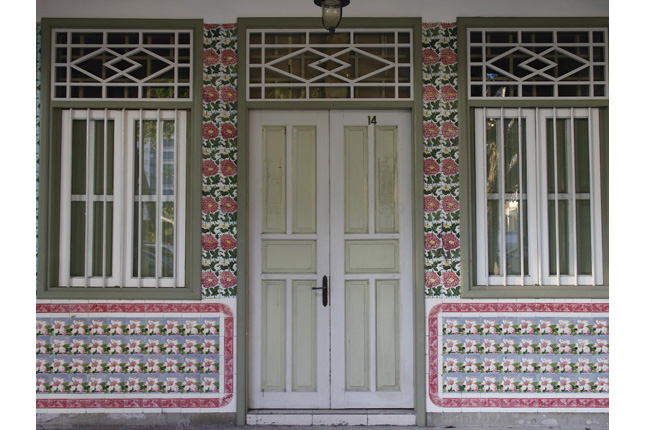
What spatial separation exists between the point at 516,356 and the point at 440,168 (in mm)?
1612

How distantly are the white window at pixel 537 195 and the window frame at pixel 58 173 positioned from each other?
2.28m

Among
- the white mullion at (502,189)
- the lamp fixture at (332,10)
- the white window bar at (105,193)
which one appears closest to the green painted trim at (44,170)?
the white window bar at (105,193)

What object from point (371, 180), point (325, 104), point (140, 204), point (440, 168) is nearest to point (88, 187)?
point (140, 204)

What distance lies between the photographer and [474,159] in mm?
4547

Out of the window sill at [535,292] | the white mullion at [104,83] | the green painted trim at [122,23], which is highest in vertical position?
the green painted trim at [122,23]

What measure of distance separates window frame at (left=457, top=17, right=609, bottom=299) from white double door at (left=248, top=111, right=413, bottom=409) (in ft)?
1.48

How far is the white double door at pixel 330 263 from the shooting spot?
4543 millimetres

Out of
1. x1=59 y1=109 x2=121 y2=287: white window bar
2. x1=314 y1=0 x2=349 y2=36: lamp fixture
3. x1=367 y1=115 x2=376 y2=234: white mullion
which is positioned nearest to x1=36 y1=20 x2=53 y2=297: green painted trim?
x1=59 y1=109 x2=121 y2=287: white window bar

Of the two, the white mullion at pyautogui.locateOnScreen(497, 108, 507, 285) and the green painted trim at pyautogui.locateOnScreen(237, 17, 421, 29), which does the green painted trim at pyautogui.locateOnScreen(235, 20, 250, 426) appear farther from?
the white mullion at pyautogui.locateOnScreen(497, 108, 507, 285)

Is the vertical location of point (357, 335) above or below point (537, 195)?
below

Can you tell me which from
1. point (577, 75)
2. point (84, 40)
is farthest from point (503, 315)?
point (84, 40)

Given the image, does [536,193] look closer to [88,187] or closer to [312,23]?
[312,23]

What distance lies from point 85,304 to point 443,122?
3216 mm

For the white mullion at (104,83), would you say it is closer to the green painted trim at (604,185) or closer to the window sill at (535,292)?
the window sill at (535,292)
